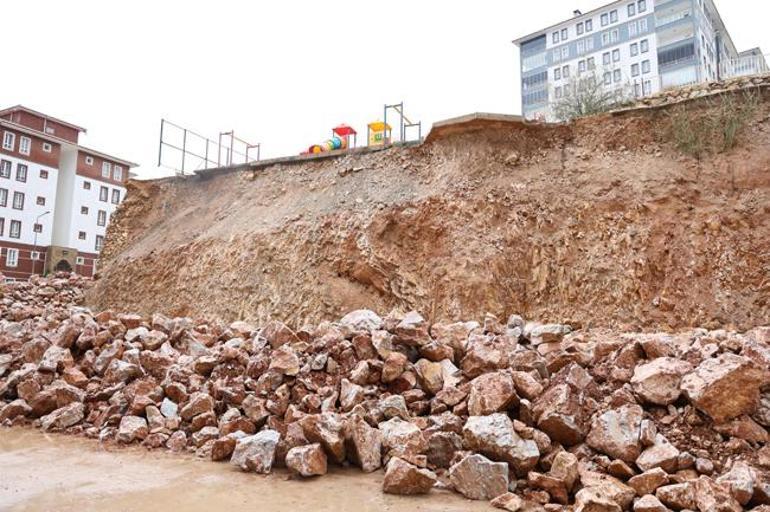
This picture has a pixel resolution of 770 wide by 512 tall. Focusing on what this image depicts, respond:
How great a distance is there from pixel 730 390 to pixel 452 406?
2.19 m

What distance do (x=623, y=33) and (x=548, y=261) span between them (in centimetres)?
4048

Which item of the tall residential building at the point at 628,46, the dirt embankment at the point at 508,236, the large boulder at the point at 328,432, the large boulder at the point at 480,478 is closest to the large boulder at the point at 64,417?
the large boulder at the point at 328,432

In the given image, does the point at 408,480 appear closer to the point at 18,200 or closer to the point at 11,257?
the point at 11,257

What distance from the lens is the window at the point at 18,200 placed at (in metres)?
34.6

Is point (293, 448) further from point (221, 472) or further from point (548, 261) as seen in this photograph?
point (548, 261)

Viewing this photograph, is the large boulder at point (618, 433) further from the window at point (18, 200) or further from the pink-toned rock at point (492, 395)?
the window at point (18, 200)

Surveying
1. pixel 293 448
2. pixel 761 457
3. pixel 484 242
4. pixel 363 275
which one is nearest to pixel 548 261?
pixel 484 242

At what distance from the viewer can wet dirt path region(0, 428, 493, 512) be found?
332 centimetres

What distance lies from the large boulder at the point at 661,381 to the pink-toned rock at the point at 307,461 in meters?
2.67

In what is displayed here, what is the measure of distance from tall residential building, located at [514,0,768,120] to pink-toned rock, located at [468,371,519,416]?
3096 cm

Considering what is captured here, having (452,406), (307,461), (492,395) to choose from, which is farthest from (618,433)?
(307,461)

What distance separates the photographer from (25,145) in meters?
35.2

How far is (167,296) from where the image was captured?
1230cm

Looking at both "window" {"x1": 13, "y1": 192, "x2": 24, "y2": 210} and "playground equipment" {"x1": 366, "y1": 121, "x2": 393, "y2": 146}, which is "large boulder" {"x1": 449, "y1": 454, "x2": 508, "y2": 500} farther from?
"window" {"x1": 13, "y1": 192, "x2": 24, "y2": 210}
